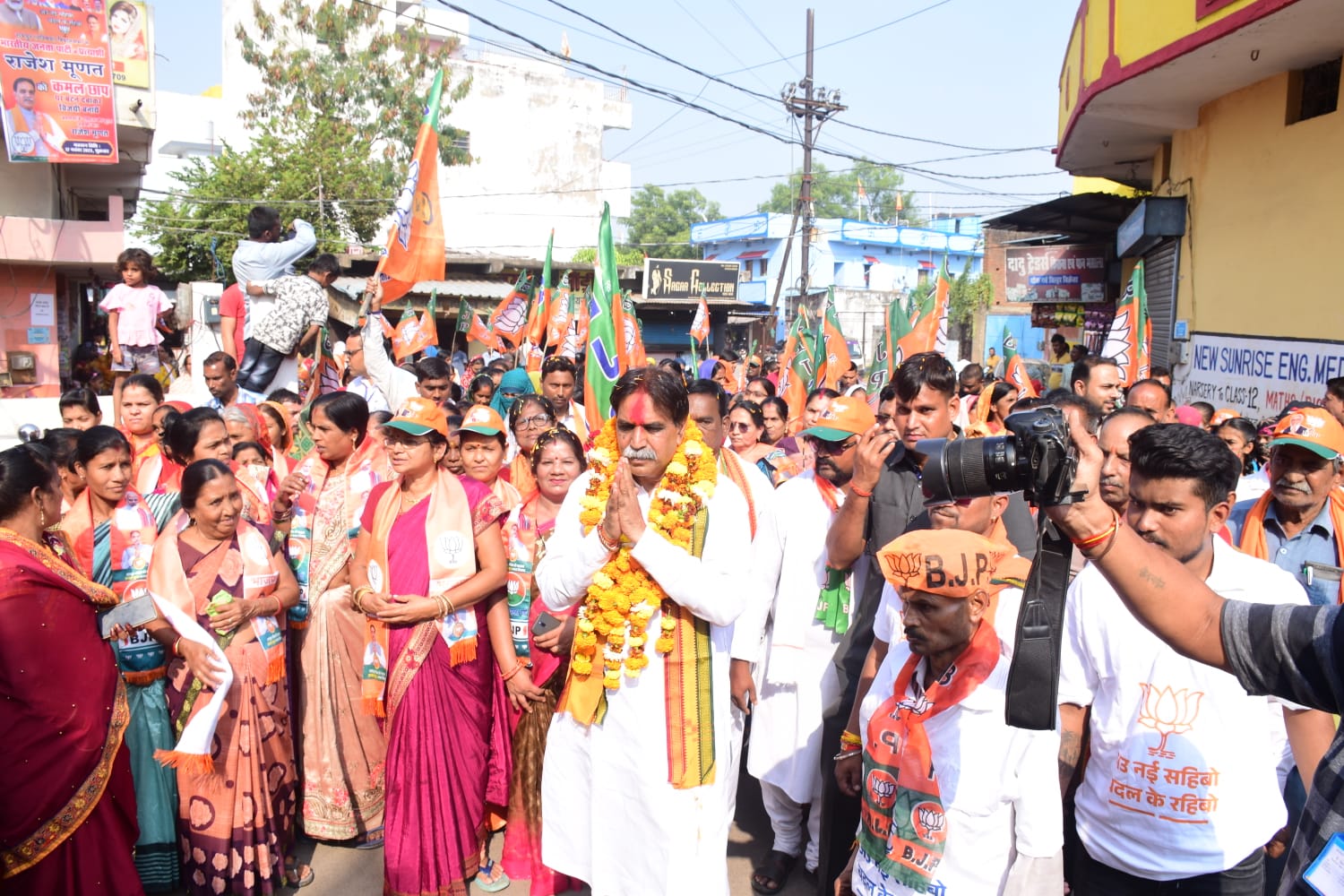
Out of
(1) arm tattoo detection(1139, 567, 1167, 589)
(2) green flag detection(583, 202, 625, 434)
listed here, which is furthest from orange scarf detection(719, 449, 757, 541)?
(1) arm tattoo detection(1139, 567, 1167, 589)

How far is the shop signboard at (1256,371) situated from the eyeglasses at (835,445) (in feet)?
18.3

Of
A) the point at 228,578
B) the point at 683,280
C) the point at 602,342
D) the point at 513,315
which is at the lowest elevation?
the point at 228,578

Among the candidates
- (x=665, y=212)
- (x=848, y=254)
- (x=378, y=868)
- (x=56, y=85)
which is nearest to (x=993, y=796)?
(x=378, y=868)

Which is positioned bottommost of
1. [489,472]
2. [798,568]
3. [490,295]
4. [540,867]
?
[540,867]

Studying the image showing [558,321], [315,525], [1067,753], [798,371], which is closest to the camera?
[1067,753]

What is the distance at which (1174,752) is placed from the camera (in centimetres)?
261

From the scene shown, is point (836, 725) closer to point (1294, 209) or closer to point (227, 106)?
point (1294, 209)

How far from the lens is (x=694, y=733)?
10.6 feet

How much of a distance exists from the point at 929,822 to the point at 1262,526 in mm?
2301

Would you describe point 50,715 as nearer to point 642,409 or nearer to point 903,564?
point 642,409

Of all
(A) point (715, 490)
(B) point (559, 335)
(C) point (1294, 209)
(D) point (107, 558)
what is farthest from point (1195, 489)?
(B) point (559, 335)

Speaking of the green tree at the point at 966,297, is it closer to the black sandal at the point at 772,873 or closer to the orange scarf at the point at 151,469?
the orange scarf at the point at 151,469

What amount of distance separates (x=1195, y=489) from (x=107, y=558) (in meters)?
3.99

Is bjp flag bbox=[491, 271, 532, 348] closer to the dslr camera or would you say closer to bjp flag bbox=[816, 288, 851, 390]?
bjp flag bbox=[816, 288, 851, 390]
